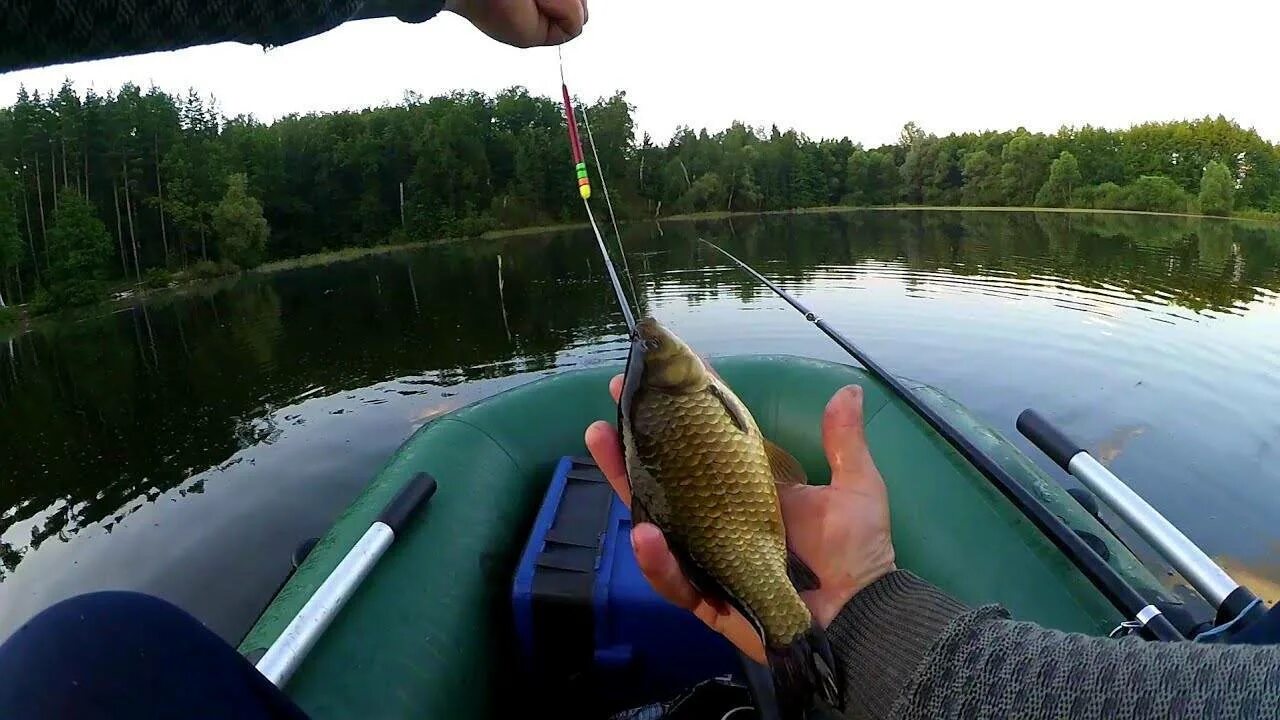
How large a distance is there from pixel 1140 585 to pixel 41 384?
21.9 metres

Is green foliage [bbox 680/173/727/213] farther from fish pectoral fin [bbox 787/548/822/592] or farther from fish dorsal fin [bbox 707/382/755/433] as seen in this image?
fish pectoral fin [bbox 787/548/822/592]

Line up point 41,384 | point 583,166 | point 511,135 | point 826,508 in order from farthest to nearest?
point 511,135
point 41,384
point 583,166
point 826,508

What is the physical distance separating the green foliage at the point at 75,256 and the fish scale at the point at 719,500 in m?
40.5

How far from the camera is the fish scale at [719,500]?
1.67 metres

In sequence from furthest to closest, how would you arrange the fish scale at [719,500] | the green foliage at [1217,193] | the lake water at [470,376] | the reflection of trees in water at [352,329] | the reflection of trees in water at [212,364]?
the green foliage at [1217,193]
the reflection of trees in water at [352,329]
the reflection of trees in water at [212,364]
the lake water at [470,376]
the fish scale at [719,500]

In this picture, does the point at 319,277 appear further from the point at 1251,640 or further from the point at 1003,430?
the point at 1251,640

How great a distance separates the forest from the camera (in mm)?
40219

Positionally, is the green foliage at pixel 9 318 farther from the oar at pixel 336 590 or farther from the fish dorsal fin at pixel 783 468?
the fish dorsal fin at pixel 783 468

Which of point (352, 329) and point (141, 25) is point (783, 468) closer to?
point (141, 25)

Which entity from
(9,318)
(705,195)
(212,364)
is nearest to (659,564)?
(212,364)

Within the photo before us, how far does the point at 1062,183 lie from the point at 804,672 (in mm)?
82810

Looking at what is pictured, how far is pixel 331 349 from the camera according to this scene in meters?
17.5

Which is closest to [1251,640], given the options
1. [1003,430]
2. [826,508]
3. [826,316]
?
[826,508]

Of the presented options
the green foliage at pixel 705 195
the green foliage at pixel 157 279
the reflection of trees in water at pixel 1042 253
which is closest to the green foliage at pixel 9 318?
the green foliage at pixel 157 279
